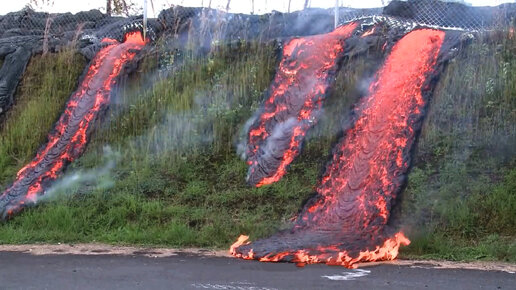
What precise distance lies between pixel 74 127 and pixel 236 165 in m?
3.05

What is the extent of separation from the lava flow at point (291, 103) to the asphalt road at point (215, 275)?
2.69 meters

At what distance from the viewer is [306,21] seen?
40.5 feet

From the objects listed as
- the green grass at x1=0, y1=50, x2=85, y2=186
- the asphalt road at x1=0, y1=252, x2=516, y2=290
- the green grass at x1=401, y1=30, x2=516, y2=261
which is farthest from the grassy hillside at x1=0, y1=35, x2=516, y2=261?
the asphalt road at x1=0, y1=252, x2=516, y2=290

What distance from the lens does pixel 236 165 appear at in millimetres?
10109

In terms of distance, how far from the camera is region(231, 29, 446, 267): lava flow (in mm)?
7637

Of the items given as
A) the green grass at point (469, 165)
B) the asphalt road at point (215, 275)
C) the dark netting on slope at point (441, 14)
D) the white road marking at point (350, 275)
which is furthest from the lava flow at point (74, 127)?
the green grass at point (469, 165)

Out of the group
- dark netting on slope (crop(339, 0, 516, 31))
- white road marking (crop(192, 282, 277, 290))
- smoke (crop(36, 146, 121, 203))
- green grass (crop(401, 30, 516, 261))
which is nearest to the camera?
white road marking (crop(192, 282, 277, 290))

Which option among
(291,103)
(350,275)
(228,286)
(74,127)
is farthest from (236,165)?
(228,286)

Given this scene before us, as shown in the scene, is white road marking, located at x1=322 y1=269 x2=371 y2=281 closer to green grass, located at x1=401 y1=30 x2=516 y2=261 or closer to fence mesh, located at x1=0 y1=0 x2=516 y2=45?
green grass, located at x1=401 y1=30 x2=516 y2=261

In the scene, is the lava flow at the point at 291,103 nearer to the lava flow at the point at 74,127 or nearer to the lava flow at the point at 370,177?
the lava flow at the point at 370,177

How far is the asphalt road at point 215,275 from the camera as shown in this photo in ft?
20.4

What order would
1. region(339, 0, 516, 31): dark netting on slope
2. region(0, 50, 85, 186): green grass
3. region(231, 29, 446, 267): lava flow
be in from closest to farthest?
region(231, 29, 446, 267): lava flow
region(339, 0, 516, 31): dark netting on slope
region(0, 50, 85, 186): green grass

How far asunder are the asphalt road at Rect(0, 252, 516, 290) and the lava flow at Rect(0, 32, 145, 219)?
2664 millimetres

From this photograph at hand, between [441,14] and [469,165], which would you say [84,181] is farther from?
[441,14]
